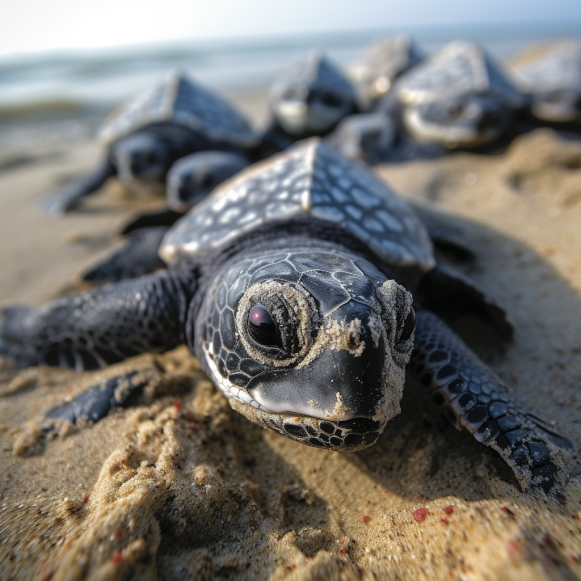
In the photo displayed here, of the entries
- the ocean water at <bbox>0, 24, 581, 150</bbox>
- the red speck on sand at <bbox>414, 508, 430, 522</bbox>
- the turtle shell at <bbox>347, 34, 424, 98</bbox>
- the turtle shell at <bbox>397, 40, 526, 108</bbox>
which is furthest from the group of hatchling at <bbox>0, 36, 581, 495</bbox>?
the ocean water at <bbox>0, 24, 581, 150</bbox>

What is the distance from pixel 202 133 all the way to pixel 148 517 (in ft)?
13.5

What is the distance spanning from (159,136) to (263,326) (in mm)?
3979

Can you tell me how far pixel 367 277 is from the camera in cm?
119

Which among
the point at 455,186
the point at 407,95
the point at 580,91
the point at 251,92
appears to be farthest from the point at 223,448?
the point at 251,92

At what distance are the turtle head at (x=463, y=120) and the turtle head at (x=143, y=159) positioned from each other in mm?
2834

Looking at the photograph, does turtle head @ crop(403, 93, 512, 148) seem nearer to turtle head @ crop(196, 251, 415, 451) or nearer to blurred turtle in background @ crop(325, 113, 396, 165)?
blurred turtle in background @ crop(325, 113, 396, 165)

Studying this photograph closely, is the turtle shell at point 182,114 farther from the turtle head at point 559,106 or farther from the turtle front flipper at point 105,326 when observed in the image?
the turtle head at point 559,106

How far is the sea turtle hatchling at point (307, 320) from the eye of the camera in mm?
1057

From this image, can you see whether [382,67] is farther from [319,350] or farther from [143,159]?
[319,350]

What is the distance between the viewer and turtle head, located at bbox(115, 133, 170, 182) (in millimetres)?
3924

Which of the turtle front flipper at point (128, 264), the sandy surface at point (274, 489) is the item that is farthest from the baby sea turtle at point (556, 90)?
the turtle front flipper at point (128, 264)

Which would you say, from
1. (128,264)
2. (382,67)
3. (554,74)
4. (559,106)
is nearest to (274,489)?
(128,264)

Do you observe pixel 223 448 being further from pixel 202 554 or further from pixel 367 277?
pixel 367 277

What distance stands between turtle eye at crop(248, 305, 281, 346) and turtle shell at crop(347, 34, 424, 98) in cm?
542
